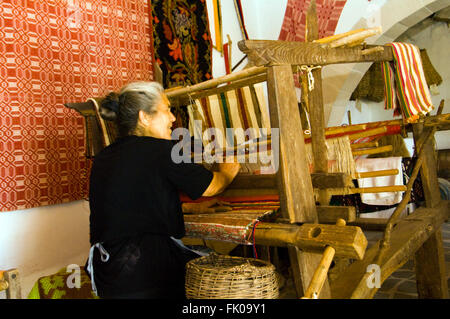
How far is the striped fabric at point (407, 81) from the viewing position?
8.08ft

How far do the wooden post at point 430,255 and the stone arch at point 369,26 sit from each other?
203 cm

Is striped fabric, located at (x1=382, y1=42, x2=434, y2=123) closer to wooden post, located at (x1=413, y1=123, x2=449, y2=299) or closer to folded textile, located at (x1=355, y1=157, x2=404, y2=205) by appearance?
wooden post, located at (x1=413, y1=123, x2=449, y2=299)

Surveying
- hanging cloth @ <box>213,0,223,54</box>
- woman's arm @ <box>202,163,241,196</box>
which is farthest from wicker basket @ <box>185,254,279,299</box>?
hanging cloth @ <box>213,0,223,54</box>

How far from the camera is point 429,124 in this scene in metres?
2.94

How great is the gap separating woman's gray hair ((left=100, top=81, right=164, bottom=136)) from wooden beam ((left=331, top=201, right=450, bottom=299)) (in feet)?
4.38

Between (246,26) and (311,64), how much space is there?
3397 millimetres

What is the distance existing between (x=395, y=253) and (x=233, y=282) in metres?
1.06

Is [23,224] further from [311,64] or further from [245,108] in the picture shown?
[311,64]

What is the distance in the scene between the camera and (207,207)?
82.8 inches

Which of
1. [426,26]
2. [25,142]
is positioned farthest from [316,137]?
[426,26]

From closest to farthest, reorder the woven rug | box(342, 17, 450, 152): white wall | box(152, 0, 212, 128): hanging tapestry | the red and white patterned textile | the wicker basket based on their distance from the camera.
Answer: the wicker basket
the woven rug
box(152, 0, 212, 128): hanging tapestry
the red and white patterned textile
box(342, 17, 450, 152): white wall

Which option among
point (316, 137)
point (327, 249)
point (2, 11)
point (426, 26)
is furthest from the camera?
point (426, 26)

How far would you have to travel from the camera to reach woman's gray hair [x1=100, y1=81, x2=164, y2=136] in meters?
1.97

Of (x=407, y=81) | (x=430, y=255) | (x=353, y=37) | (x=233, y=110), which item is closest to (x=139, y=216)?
(x=353, y=37)
